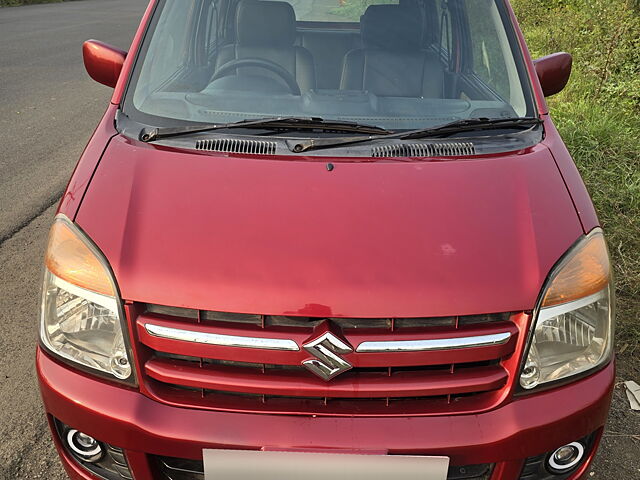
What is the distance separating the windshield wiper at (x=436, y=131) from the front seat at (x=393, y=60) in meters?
0.33

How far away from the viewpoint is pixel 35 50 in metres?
11.2

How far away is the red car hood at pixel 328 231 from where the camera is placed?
1.74 m

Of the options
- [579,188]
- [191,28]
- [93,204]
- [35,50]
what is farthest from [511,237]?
[35,50]

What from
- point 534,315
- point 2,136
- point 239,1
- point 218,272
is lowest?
point 2,136

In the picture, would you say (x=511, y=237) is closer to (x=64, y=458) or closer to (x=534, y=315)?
(x=534, y=315)

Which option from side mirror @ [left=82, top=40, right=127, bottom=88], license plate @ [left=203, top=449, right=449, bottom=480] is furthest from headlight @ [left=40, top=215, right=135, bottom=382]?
side mirror @ [left=82, top=40, right=127, bottom=88]

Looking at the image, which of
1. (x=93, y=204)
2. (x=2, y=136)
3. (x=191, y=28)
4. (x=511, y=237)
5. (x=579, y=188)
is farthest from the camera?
(x=2, y=136)

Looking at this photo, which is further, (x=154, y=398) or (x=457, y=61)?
(x=457, y=61)

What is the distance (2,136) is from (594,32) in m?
5.88

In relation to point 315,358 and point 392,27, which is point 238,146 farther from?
point 392,27

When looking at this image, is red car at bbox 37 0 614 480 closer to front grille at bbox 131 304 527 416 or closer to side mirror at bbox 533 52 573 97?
front grille at bbox 131 304 527 416

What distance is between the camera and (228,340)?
173 cm

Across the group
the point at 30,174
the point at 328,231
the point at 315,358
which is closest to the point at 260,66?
the point at 328,231

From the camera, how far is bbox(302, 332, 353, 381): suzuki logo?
171 cm
